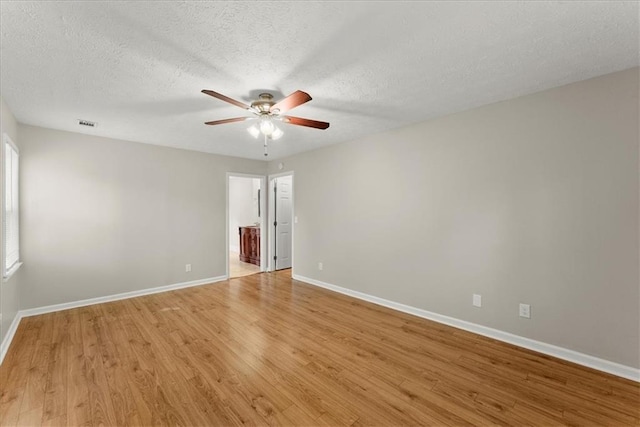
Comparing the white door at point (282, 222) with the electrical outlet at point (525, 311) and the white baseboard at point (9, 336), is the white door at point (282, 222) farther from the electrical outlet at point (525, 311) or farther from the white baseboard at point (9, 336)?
the electrical outlet at point (525, 311)

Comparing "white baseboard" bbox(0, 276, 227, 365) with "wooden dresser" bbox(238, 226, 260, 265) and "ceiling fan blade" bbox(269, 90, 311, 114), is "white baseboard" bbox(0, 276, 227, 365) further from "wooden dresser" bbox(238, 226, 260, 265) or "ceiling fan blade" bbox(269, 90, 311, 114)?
"ceiling fan blade" bbox(269, 90, 311, 114)

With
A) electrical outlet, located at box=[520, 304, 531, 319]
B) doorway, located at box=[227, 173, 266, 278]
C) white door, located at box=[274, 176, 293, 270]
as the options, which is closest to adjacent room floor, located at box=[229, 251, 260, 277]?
doorway, located at box=[227, 173, 266, 278]

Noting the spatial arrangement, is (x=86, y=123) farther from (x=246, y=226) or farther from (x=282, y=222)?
(x=246, y=226)

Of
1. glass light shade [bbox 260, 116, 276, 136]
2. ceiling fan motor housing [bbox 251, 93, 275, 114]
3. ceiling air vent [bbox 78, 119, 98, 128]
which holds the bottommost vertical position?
glass light shade [bbox 260, 116, 276, 136]

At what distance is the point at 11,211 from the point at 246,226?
4.53m

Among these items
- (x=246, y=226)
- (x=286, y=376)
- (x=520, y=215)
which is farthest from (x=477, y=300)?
(x=246, y=226)

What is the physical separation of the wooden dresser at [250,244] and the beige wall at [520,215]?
10.4 feet

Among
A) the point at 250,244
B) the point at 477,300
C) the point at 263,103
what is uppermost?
the point at 263,103

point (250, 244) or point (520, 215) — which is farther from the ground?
point (520, 215)

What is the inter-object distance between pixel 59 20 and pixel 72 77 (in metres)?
0.84

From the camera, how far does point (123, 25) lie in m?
1.65

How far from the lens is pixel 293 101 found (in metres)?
2.14

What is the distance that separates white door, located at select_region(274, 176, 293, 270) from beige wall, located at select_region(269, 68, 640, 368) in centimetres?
231

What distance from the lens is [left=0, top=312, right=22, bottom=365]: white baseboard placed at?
2510 millimetres
